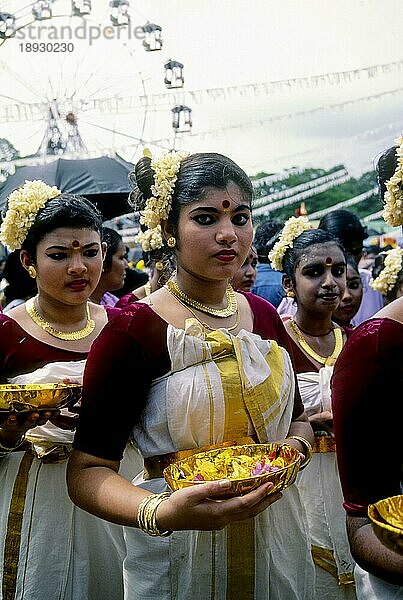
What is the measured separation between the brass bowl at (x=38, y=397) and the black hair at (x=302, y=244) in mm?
2141

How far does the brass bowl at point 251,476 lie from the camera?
5.91 feet

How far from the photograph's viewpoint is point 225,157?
2.50 m

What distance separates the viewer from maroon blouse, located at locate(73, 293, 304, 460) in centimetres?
216

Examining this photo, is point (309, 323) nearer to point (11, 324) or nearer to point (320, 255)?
point (320, 255)

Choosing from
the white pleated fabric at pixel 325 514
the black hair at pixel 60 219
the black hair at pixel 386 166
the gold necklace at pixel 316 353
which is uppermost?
the black hair at pixel 386 166

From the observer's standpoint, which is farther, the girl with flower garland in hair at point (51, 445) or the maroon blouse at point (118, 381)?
the girl with flower garland in hair at point (51, 445)

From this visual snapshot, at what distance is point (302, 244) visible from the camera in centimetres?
433

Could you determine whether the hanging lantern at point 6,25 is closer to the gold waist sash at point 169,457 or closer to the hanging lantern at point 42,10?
the hanging lantern at point 42,10

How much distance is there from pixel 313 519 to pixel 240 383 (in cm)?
143

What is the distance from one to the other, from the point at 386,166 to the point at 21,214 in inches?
70.8

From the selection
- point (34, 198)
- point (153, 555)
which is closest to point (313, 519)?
point (153, 555)

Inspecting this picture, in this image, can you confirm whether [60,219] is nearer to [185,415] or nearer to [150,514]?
[185,415]

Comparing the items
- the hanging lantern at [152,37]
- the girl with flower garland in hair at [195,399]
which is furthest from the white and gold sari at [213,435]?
the hanging lantern at [152,37]

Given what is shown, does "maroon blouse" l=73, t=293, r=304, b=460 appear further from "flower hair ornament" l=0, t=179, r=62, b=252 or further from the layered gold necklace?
"flower hair ornament" l=0, t=179, r=62, b=252
